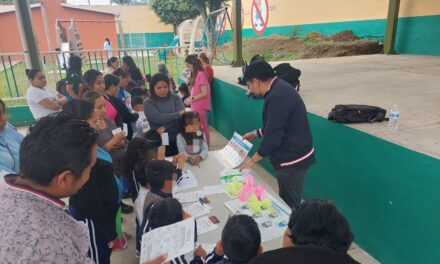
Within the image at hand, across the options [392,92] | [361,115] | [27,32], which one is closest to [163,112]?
[361,115]

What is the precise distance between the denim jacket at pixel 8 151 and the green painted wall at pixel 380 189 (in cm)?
280

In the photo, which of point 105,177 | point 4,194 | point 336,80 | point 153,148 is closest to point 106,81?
point 153,148

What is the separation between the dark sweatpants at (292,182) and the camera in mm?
2564

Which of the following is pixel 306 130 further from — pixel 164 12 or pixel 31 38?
pixel 164 12

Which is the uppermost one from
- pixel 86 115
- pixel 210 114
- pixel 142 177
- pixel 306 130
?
pixel 86 115

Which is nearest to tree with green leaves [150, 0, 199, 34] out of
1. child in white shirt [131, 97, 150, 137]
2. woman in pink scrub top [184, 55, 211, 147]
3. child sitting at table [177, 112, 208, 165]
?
woman in pink scrub top [184, 55, 211, 147]

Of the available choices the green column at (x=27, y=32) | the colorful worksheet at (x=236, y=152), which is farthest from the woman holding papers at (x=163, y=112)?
the green column at (x=27, y=32)

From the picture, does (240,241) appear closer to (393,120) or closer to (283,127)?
(283,127)

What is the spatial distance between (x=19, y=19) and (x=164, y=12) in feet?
63.7

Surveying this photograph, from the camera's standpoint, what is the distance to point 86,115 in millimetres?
2307

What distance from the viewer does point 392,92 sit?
452cm

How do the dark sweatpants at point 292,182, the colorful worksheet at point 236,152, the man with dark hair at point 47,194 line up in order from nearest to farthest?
the man with dark hair at point 47,194 < the dark sweatpants at point 292,182 < the colorful worksheet at point 236,152

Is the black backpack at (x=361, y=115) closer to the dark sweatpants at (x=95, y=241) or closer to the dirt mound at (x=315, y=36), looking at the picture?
the dark sweatpants at (x=95, y=241)

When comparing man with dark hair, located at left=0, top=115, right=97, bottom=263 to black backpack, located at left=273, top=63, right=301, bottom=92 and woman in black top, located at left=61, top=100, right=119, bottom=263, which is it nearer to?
woman in black top, located at left=61, top=100, right=119, bottom=263
